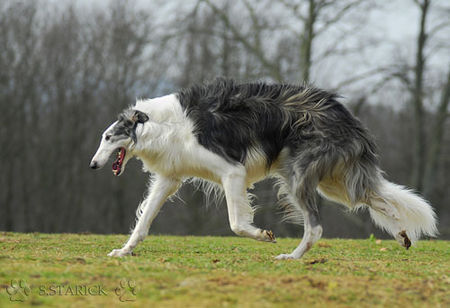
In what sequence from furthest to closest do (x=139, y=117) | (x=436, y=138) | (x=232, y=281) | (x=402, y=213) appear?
(x=436, y=138)
(x=139, y=117)
(x=402, y=213)
(x=232, y=281)

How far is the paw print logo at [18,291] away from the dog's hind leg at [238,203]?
2934mm

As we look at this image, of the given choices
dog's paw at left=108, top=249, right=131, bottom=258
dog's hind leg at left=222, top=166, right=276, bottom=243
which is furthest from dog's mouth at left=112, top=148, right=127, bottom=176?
dog's hind leg at left=222, top=166, right=276, bottom=243

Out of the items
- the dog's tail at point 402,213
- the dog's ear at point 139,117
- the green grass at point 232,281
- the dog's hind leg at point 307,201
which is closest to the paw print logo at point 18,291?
the green grass at point 232,281

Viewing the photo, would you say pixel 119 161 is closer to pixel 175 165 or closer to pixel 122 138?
pixel 122 138

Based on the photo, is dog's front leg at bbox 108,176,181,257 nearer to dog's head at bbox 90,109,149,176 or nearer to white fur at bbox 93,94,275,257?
Answer: white fur at bbox 93,94,275,257

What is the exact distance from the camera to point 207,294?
4.39m

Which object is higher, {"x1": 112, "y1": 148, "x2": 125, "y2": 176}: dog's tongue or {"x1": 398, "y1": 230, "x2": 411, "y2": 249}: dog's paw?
{"x1": 112, "y1": 148, "x2": 125, "y2": 176}: dog's tongue

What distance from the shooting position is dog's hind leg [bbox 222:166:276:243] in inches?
275

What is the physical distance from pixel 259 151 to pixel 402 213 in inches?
77.9

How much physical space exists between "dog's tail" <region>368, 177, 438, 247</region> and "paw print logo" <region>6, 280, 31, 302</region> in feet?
14.9

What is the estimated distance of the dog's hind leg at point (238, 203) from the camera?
22.9 feet

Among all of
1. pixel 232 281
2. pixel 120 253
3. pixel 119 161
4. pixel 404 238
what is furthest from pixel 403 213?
pixel 119 161

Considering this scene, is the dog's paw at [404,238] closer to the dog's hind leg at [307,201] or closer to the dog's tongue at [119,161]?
the dog's hind leg at [307,201]

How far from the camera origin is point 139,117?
748cm
